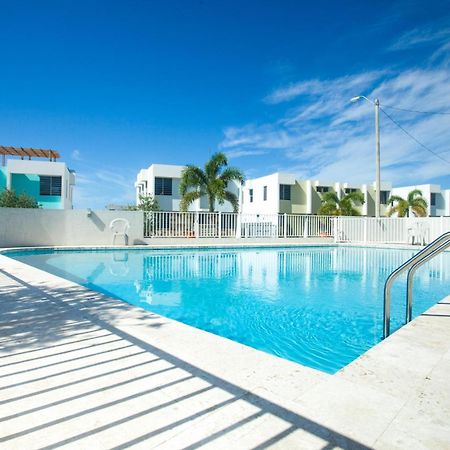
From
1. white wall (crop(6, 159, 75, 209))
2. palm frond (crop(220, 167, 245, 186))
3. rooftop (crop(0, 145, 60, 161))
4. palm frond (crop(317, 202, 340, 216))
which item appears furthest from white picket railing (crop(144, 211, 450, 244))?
rooftop (crop(0, 145, 60, 161))

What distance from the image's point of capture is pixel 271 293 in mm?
7070

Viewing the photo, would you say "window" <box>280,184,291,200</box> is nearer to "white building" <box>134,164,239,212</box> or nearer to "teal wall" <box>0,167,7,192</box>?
"white building" <box>134,164,239,212</box>

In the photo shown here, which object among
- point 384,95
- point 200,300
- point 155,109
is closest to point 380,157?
point 384,95

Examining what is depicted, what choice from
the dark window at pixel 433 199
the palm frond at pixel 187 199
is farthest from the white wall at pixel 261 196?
the dark window at pixel 433 199

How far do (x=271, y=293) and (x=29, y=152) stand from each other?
3172 cm

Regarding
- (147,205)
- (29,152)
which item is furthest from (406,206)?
(29,152)

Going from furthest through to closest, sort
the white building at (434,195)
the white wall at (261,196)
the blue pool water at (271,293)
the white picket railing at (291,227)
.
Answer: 1. the white building at (434,195)
2. the white wall at (261,196)
3. the white picket railing at (291,227)
4. the blue pool water at (271,293)

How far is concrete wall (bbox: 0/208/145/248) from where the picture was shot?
A: 14055 mm

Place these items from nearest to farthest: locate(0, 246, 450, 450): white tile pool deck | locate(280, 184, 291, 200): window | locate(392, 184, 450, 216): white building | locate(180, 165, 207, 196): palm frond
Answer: locate(0, 246, 450, 450): white tile pool deck < locate(180, 165, 207, 196): palm frond < locate(280, 184, 291, 200): window < locate(392, 184, 450, 216): white building

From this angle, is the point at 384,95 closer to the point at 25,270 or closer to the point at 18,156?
the point at 25,270

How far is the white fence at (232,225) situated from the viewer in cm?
1689

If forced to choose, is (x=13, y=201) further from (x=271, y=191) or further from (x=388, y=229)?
(x=388, y=229)

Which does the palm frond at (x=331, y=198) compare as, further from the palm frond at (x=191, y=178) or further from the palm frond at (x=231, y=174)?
the palm frond at (x=191, y=178)

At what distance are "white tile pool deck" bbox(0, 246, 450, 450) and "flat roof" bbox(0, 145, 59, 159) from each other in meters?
32.4
